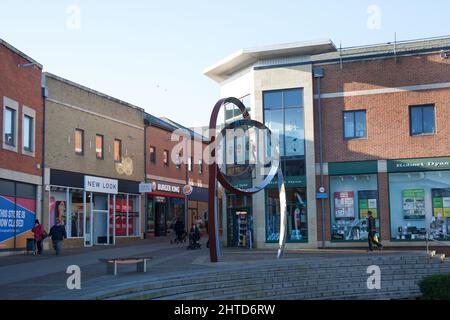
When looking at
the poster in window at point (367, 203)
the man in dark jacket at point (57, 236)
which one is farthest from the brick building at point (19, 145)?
the poster in window at point (367, 203)

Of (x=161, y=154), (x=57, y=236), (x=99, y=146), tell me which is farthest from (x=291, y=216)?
(x=161, y=154)

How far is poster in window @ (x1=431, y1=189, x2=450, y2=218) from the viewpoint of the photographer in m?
27.2

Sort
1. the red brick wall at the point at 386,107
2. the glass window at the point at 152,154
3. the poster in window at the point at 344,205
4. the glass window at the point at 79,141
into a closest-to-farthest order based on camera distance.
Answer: the red brick wall at the point at 386,107 < the poster in window at the point at 344,205 < the glass window at the point at 79,141 < the glass window at the point at 152,154

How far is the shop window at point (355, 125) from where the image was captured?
2870 cm

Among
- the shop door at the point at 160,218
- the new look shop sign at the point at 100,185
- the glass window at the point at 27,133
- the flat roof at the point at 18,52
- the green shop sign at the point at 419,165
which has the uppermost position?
the flat roof at the point at 18,52

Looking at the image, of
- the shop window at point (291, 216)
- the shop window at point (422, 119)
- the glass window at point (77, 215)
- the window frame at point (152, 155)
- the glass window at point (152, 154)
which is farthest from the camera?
the glass window at point (152, 154)

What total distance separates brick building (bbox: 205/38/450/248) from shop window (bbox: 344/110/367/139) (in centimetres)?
5

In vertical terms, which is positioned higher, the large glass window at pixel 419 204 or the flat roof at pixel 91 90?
the flat roof at pixel 91 90

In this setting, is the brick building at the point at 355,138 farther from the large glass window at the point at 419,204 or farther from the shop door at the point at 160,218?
the shop door at the point at 160,218

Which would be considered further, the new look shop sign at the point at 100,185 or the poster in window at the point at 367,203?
the new look shop sign at the point at 100,185

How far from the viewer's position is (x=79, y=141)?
33.3 meters

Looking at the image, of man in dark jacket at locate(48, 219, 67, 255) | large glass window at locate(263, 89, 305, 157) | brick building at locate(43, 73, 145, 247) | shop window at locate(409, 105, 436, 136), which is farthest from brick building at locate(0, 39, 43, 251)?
shop window at locate(409, 105, 436, 136)

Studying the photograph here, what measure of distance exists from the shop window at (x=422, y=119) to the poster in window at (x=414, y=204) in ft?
8.86
